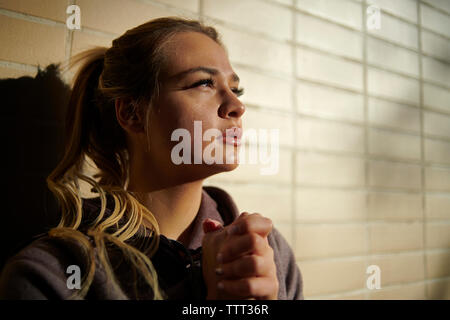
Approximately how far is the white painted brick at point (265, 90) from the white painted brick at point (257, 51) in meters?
0.04

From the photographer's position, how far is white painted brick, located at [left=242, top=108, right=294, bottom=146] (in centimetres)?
111

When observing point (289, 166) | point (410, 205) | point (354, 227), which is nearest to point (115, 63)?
point (289, 166)

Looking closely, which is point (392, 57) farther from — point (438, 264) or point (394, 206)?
point (438, 264)

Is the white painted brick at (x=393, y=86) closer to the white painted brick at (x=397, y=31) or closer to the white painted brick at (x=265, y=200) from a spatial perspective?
the white painted brick at (x=397, y=31)

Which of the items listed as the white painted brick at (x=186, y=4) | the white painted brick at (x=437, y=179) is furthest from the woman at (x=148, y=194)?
the white painted brick at (x=437, y=179)

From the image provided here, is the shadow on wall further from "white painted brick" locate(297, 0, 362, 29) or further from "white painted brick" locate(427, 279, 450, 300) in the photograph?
"white painted brick" locate(427, 279, 450, 300)

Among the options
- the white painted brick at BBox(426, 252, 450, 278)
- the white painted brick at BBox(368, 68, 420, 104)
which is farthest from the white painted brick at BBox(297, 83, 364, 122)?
the white painted brick at BBox(426, 252, 450, 278)

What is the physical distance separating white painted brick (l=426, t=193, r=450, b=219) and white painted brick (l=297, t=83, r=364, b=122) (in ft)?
1.82

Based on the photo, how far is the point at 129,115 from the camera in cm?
78

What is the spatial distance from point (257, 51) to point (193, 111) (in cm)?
53

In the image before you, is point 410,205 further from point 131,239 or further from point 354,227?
point 131,239

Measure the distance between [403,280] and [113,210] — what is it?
1251 mm

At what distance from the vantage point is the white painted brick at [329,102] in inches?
48.3

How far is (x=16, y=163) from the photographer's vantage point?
80cm
